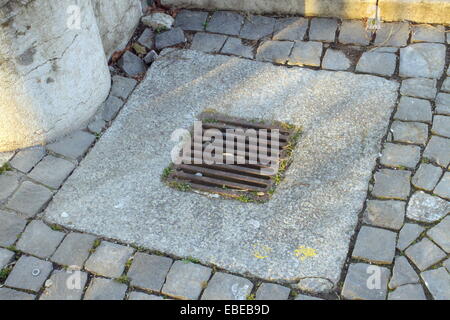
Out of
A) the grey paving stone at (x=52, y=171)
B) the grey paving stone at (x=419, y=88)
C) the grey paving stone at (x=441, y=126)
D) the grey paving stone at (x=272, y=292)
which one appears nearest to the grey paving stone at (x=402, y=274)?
the grey paving stone at (x=272, y=292)

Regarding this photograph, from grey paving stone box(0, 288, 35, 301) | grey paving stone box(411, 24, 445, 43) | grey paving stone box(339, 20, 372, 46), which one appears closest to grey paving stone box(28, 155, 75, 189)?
grey paving stone box(0, 288, 35, 301)

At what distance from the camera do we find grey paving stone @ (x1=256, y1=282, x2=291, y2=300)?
3.45 m

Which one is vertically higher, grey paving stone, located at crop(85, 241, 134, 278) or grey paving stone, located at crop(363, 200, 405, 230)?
grey paving stone, located at crop(363, 200, 405, 230)

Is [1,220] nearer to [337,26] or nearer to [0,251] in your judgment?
[0,251]

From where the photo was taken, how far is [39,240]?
386cm

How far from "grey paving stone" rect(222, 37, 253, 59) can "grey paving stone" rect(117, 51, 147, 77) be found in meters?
0.76

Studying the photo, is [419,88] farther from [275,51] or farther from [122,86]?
[122,86]

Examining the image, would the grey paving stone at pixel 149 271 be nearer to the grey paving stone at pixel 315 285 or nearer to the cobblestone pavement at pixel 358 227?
the cobblestone pavement at pixel 358 227

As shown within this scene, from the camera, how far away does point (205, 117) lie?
461 centimetres

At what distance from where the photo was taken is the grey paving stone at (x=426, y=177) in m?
3.96

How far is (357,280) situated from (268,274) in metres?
0.54

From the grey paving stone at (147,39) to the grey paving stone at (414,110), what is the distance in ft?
7.52

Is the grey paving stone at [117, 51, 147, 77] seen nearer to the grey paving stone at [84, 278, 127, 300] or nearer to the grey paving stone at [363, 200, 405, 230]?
the grey paving stone at [84, 278, 127, 300]
